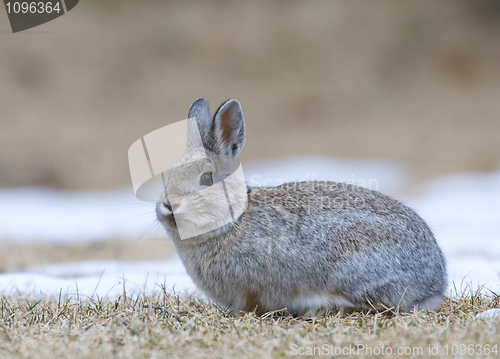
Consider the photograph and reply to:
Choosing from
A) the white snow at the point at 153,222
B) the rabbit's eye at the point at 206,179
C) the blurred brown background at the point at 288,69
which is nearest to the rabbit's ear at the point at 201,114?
the rabbit's eye at the point at 206,179

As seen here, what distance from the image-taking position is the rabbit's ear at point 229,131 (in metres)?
3.07

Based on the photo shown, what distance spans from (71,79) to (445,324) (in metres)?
10.3

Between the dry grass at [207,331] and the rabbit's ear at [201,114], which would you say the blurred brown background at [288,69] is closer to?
the rabbit's ear at [201,114]

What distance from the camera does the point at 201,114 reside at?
128 inches

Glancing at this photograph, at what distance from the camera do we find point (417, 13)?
1162 cm

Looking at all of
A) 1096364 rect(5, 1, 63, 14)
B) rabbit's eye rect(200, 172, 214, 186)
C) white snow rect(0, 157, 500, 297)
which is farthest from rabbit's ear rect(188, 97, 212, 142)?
1096364 rect(5, 1, 63, 14)

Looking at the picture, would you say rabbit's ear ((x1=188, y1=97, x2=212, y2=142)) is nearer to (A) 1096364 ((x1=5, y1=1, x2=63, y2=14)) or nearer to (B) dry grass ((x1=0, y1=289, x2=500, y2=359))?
(B) dry grass ((x1=0, y1=289, x2=500, y2=359))

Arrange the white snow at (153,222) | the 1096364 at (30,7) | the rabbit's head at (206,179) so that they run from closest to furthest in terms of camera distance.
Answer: the rabbit's head at (206,179)
the white snow at (153,222)
the 1096364 at (30,7)

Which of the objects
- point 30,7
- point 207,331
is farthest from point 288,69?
point 207,331

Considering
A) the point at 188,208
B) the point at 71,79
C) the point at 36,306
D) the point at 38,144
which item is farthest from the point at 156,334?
the point at 71,79

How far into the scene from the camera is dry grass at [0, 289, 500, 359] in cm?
205

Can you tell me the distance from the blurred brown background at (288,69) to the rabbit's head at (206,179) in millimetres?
7514

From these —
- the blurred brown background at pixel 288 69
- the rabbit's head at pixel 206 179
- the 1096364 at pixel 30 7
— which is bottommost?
the rabbit's head at pixel 206 179

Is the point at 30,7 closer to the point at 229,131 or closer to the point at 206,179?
the point at 229,131
